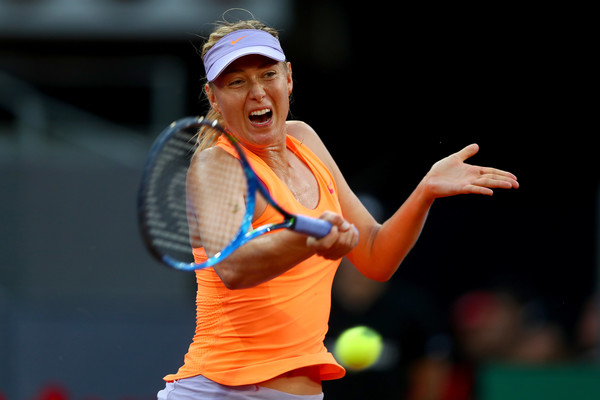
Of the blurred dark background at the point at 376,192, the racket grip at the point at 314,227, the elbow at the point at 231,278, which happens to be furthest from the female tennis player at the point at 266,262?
the blurred dark background at the point at 376,192

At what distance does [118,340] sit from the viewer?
5824 mm

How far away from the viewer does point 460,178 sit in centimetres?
297

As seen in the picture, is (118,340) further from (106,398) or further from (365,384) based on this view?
(365,384)

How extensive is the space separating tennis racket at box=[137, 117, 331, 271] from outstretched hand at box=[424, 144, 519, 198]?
0.59 m

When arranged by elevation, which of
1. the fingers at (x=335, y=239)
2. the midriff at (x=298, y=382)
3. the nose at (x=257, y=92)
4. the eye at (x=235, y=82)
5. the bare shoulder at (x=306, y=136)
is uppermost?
the eye at (x=235, y=82)

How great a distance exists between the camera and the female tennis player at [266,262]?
8.89ft

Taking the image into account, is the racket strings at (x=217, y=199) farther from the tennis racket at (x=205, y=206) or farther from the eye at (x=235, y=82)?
the eye at (x=235, y=82)

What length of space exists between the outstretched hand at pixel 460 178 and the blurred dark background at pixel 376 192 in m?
1.33

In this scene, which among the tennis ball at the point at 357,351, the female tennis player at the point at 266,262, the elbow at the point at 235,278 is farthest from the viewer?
the tennis ball at the point at 357,351

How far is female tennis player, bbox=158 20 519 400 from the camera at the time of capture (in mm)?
2711

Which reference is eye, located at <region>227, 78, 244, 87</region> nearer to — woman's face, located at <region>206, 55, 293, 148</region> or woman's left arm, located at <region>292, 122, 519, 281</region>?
woman's face, located at <region>206, 55, 293, 148</region>

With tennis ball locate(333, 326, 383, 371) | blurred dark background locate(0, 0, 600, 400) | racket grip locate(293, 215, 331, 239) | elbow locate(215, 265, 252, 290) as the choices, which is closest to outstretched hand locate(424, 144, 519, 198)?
racket grip locate(293, 215, 331, 239)

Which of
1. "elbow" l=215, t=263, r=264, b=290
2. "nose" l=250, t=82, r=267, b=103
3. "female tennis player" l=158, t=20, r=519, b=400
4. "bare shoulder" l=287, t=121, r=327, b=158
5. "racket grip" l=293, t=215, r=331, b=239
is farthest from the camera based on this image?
"bare shoulder" l=287, t=121, r=327, b=158

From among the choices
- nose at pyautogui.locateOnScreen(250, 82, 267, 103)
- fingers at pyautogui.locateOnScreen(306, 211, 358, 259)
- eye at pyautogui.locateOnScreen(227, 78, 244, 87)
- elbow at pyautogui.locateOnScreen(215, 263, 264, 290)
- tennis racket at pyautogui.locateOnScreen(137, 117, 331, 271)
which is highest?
eye at pyautogui.locateOnScreen(227, 78, 244, 87)
